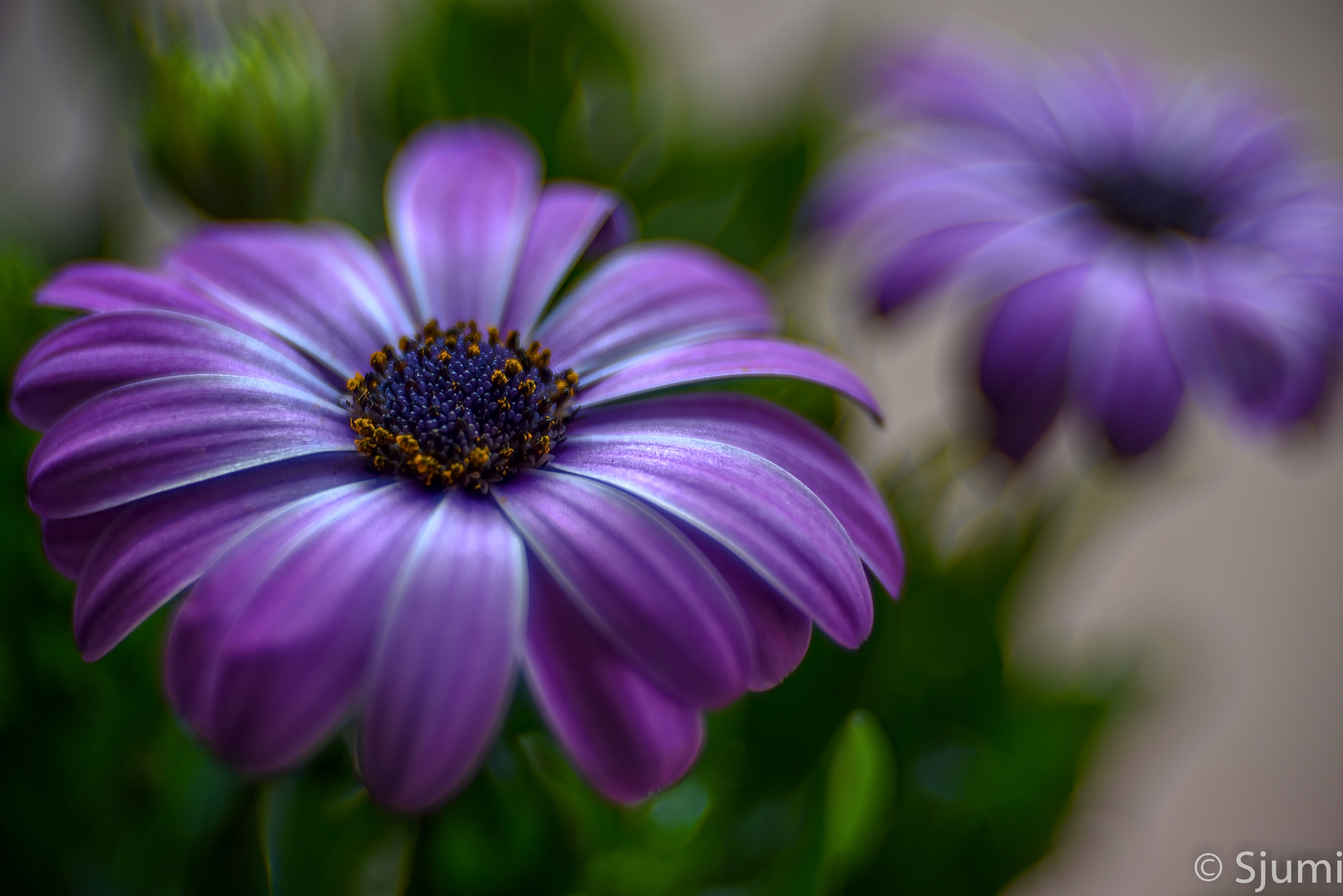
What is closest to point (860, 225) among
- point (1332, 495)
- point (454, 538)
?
point (454, 538)

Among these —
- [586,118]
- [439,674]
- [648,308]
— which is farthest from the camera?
[586,118]

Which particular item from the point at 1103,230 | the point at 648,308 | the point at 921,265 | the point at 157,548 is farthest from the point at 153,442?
the point at 1103,230

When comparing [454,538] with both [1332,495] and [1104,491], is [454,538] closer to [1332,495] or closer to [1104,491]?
[1104,491]

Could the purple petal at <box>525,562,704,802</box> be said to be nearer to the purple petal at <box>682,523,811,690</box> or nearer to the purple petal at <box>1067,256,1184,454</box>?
the purple petal at <box>682,523,811,690</box>

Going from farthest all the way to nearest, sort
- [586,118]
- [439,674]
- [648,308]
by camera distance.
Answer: [586,118]
[648,308]
[439,674]

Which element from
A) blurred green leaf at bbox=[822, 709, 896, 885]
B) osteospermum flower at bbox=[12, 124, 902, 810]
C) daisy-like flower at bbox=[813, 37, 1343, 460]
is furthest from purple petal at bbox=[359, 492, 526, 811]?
daisy-like flower at bbox=[813, 37, 1343, 460]

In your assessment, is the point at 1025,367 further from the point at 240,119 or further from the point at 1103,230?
the point at 240,119
